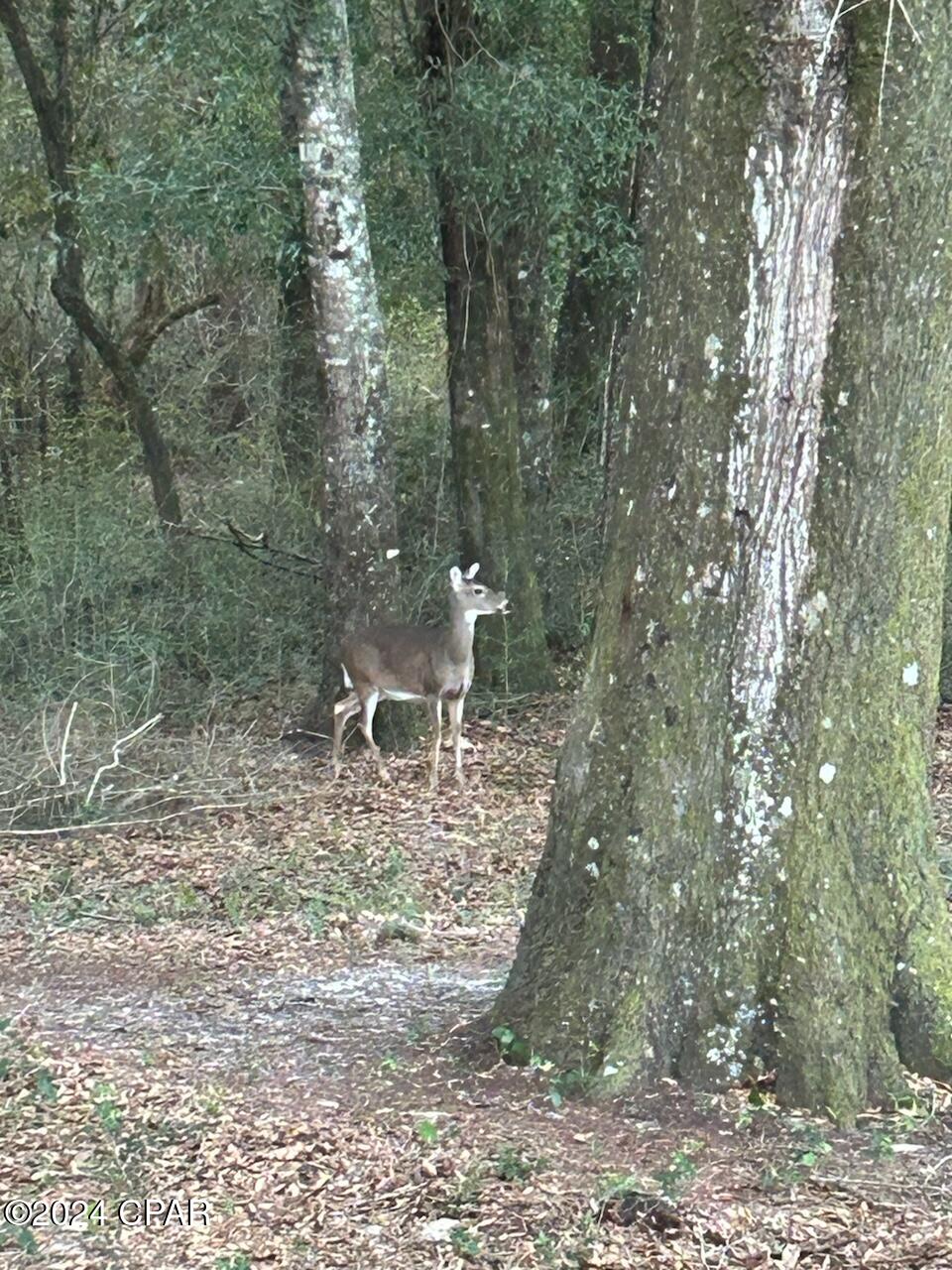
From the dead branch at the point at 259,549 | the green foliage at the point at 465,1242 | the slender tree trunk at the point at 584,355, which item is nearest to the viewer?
the green foliage at the point at 465,1242

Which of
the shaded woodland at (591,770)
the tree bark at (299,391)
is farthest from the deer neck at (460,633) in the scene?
the tree bark at (299,391)

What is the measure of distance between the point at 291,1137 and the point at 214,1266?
29.9 inches

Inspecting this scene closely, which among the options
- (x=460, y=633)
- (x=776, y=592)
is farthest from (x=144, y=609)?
(x=776, y=592)

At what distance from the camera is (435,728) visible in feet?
39.6

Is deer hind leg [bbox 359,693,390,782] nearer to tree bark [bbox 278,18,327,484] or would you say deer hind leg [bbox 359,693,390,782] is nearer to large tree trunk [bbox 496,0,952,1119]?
tree bark [bbox 278,18,327,484]

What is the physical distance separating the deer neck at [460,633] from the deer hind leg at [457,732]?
0.33 metres

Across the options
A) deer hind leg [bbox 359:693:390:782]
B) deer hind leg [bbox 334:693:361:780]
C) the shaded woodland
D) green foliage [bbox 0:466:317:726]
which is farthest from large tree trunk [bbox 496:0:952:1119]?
green foliage [bbox 0:466:317:726]

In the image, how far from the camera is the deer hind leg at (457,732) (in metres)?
11.9

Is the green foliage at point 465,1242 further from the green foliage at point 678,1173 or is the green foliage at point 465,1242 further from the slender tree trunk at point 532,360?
the slender tree trunk at point 532,360

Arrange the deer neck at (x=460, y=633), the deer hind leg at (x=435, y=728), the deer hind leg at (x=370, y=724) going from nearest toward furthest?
the deer hind leg at (x=435, y=728) → the deer hind leg at (x=370, y=724) → the deer neck at (x=460, y=633)

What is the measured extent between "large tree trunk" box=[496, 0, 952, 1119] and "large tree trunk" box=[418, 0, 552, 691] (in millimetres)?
8216

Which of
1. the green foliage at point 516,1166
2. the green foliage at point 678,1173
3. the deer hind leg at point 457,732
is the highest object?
the deer hind leg at point 457,732

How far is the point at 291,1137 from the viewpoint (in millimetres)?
5246

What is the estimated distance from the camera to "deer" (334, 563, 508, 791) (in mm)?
12047
